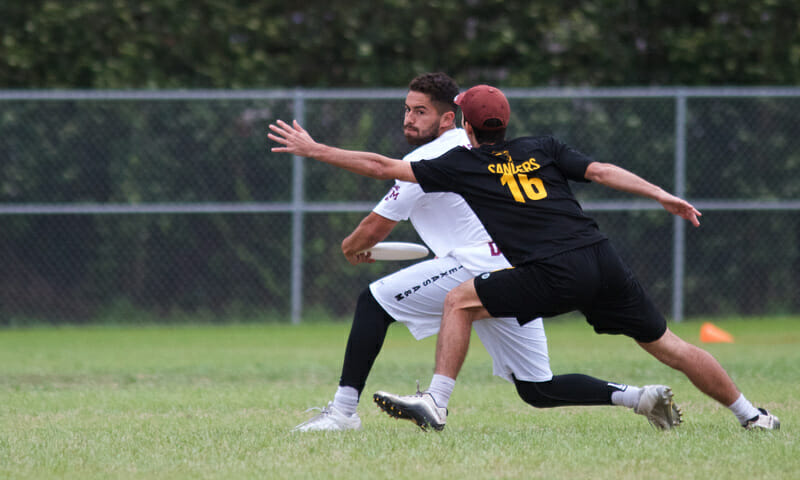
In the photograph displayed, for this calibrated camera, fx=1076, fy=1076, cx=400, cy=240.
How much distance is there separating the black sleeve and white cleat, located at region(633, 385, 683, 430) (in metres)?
1.07

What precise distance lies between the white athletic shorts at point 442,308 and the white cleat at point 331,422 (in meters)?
0.54

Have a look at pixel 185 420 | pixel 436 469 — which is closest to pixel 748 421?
pixel 436 469

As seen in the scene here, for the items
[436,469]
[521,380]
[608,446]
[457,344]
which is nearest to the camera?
[436,469]

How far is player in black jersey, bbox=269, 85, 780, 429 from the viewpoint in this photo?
16.4 ft

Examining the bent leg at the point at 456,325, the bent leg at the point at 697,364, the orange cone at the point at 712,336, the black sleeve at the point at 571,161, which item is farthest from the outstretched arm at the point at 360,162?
the orange cone at the point at 712,336

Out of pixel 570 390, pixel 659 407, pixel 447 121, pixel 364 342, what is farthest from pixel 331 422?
pixel 447 121

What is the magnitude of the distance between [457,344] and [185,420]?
5.40 feet

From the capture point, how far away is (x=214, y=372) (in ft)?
27.7

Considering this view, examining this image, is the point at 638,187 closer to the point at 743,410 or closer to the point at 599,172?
the point at 599,172

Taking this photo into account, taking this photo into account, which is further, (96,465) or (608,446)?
(608,446)

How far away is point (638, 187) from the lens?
16.0 feet

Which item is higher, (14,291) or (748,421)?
(748,421)

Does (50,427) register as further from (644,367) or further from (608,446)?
(644,367)

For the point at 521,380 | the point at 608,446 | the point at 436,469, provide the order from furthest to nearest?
the point at 521,380
the point at 608,446
the point at 436,469
